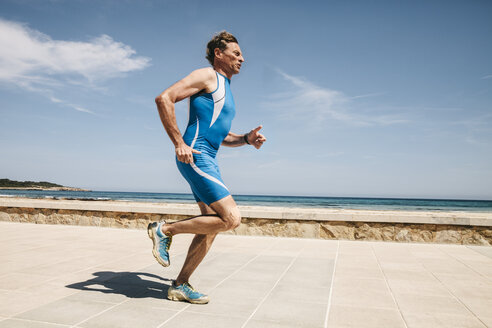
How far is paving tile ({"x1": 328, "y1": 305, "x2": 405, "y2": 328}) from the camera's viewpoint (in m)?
2.23

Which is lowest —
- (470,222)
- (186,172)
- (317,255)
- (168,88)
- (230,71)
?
(317,255)

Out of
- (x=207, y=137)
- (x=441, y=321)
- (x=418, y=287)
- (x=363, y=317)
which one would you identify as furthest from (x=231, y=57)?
(x=418, y=287)

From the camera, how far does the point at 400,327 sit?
2.20m

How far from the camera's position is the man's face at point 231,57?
9.07 ft

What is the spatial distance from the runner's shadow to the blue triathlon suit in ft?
3.19

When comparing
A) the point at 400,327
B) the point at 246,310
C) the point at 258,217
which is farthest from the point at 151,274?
the point at 258,217

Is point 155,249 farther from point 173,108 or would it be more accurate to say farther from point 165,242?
point 173,108

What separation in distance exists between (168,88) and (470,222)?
18.8ft

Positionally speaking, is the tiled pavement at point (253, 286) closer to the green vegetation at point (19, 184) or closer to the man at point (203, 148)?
the man at point (203, 148)

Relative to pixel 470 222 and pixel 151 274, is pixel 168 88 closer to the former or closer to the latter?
pixel 151 274

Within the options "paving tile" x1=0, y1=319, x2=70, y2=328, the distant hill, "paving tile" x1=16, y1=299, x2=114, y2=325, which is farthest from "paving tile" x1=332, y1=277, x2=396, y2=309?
the distant hill

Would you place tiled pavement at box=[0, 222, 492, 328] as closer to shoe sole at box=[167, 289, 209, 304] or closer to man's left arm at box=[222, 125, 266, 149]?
shoe sole at box=[167, 289, 209, 304]

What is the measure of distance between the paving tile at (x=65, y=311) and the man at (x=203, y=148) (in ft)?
1.81

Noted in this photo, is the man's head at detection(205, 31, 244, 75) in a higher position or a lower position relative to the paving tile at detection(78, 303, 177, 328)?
higher
